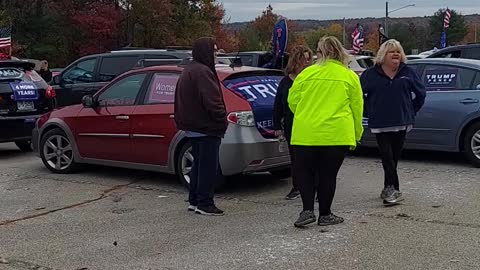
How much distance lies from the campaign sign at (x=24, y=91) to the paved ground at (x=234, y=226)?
7.41ft

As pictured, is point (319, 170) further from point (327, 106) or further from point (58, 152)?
point (58, 152)

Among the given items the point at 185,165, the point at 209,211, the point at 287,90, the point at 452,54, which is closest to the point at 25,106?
the point at 185,165

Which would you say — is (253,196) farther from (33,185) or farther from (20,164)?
(20,164)

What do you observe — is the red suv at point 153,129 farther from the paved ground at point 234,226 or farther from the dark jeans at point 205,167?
the dark jeans at point 205,167

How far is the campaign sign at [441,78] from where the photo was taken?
9.84 meters

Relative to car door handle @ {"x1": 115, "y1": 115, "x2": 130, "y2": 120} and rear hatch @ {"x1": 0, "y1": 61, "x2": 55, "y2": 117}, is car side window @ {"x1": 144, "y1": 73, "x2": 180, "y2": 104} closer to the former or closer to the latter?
car door handle @ {"x1": 115, "y1": 115, "x2": 130, "y2": 120}

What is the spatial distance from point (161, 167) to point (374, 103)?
8.74 feet

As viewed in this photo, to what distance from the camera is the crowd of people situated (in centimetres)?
621

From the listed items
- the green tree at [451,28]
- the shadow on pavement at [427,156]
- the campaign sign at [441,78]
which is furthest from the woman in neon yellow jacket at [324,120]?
the green tree at [451,28]

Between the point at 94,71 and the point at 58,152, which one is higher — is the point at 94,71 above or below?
above

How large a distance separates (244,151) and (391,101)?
166 cm

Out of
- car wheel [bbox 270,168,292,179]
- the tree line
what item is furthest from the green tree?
car wheel [bbox 270,168,292,179]

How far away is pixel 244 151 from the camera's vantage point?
7.60m

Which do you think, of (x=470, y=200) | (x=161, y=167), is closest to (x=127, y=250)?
(x=161, y=167)
